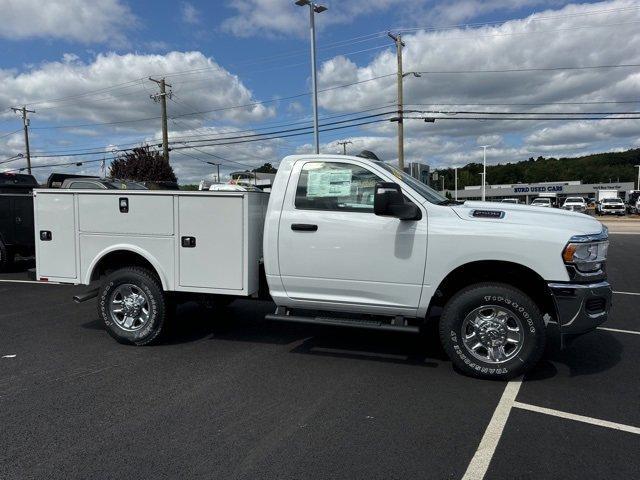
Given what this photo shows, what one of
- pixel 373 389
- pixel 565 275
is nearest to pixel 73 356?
pixel 373 389

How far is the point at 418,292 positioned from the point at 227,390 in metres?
1.98

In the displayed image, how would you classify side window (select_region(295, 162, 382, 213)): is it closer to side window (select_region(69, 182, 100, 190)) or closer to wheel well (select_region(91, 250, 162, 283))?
wheel well (select_region(91, 250, 162, 283))

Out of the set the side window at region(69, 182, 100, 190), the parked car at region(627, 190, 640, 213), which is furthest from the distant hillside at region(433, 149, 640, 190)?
the side window at region(69, 182, 100, 190)

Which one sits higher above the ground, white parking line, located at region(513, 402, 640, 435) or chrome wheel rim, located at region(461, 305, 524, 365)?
chrome wheel rim, located at region(461, 305, 524, 365)

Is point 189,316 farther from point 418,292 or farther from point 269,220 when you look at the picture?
point 418,292

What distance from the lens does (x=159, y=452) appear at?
3457 mm

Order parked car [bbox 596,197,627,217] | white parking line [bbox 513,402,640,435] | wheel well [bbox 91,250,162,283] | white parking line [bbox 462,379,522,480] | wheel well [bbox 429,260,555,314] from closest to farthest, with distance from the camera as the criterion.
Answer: white parking line [bbox 462,379,522,480], white parking line [bbox 513,402,640,435], wheel well [bbox 429,260,555,314], wheel well [bbox 91,250,162,283], parked car [bbox 596,197,627,217]

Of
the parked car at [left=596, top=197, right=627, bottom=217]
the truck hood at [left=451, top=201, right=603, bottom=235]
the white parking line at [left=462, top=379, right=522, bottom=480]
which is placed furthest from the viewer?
the parked car at [left=596, top=197, right=627, bottom=217]

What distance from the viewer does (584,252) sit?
14.6ft

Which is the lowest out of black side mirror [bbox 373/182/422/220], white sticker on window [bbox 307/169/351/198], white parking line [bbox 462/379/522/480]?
white parking line [bbox 462/379/522/480]

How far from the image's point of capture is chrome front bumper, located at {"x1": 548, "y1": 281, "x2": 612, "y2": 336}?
443 centimetres

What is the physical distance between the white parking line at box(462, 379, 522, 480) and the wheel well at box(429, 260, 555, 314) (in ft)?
2.75

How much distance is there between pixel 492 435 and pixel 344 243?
215 centimetres

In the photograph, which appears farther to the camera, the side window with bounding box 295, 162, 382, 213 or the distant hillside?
the distant hillside
